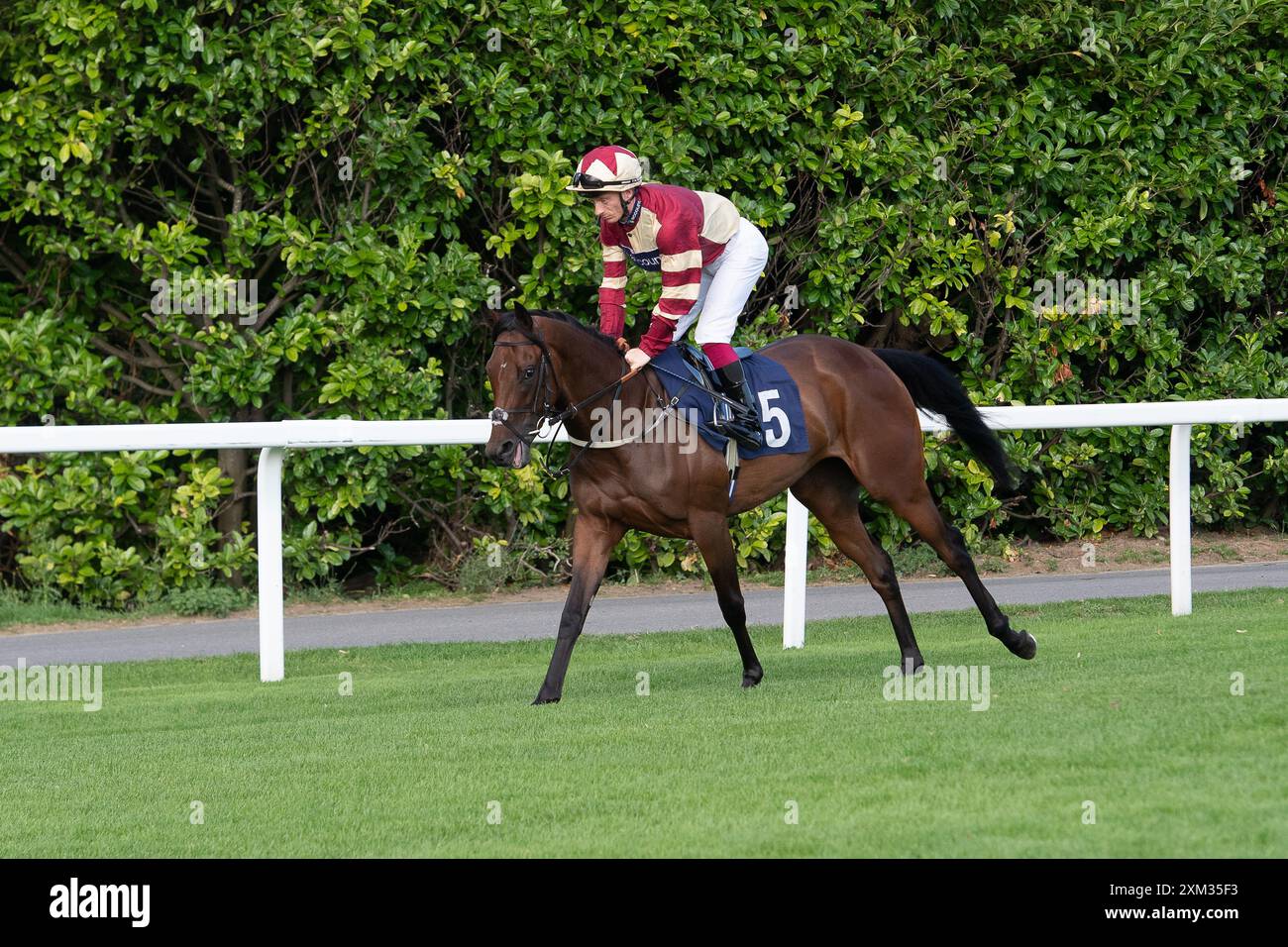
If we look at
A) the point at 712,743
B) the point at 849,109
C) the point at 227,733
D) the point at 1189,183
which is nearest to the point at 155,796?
the point at 227,733

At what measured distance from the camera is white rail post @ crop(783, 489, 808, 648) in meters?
8.60

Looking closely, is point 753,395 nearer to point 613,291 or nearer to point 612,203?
point 613,291

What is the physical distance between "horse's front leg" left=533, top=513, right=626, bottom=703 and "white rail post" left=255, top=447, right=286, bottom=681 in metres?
1.47

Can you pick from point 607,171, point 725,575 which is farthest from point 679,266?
point 725,575

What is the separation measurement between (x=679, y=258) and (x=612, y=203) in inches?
14.2

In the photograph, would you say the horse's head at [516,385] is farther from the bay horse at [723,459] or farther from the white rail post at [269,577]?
the white rail post at [269,577]

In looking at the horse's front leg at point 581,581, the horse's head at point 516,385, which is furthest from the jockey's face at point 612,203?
the horse's front leg at point 581,581

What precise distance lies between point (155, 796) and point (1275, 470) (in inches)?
377

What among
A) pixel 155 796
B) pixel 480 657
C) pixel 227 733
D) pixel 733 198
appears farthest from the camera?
pixel 733 198

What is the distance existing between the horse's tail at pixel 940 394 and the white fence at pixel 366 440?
0.35 m

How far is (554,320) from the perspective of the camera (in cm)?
712

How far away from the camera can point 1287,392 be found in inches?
490

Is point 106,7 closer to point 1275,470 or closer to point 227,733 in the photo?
point 227,733

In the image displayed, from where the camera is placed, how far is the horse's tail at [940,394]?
8367 mm
